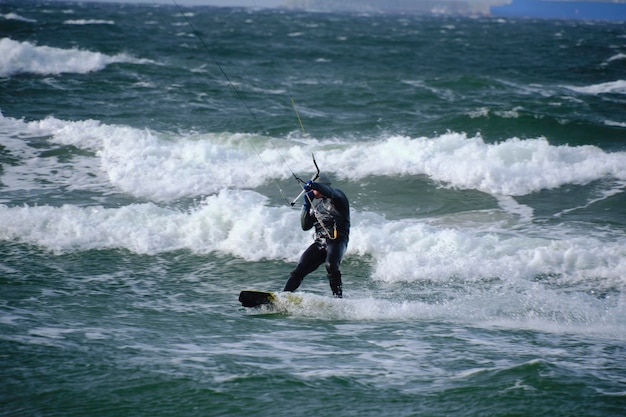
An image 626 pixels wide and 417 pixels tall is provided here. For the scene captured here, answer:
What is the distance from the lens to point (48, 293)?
9672 mm

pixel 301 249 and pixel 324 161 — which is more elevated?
pixel 301 249

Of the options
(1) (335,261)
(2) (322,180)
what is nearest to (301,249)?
(1) (335,261)

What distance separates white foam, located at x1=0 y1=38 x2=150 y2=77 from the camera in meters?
30.6

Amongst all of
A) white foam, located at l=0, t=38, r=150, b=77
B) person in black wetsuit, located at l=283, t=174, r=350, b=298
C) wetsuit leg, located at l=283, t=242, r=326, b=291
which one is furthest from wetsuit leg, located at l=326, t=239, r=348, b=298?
white foam, located at l=0, t=38, r=150, b=77

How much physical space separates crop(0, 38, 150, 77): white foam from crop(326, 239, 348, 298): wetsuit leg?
23.6 meters

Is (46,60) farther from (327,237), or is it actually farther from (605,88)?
(327,237)

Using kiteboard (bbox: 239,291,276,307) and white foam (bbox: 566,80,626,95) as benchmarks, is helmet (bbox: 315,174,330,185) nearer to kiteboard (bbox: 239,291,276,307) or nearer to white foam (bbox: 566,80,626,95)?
kiteboard (bbox: 239,291,276,307)

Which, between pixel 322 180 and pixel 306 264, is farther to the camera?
pixel 306 264

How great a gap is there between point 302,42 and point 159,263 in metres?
42.1

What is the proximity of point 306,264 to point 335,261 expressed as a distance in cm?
A: 38

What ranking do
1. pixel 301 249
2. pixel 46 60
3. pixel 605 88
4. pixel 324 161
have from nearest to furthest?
1. pixel 301 249
2. pixel 324 161
3. pixel 605 88
4. pixel 46 60

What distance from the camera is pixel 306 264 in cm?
918

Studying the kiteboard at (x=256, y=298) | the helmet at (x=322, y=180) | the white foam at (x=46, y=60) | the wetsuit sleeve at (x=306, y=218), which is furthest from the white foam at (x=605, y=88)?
the kiteboard at (x=256, y=298)

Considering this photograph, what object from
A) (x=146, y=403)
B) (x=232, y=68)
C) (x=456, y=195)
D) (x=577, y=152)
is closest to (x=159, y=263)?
(x=146, y=403)
